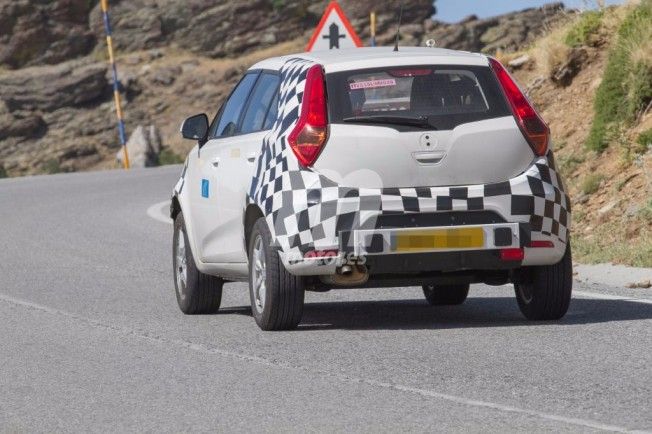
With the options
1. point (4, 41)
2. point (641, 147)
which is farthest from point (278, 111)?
point (4, 41)

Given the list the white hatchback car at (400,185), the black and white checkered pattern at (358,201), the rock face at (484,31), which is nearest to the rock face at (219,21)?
the rock face at (484,31)

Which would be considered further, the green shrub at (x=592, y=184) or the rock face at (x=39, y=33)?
the rock face at (x=39, y=33)

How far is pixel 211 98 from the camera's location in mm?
44938

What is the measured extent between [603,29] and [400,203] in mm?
11250

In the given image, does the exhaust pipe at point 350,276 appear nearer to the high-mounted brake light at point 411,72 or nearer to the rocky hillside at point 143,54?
the high-mounted brake light at point 411,72

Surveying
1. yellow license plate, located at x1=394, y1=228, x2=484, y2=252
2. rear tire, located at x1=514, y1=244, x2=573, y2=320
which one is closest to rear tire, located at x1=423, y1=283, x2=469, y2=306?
rear tire, located at x1=514, y1=244, x2=573, y2=320

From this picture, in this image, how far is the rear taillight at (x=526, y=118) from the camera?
9.91 m

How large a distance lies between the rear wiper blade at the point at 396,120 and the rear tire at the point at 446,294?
2.01 meters

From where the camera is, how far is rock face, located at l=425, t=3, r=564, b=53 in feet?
155

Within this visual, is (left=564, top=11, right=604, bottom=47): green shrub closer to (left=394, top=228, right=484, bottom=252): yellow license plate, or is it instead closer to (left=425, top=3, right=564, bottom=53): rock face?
(left=394, top=228, right=484, bottom=252): yellow license plate

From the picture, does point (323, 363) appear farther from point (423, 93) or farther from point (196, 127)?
point (196, 127)

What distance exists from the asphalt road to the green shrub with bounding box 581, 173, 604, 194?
4105 mm

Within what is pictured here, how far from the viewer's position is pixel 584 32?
2031 centimetres

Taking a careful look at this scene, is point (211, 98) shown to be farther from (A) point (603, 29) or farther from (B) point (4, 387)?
(B) point (4, 387)
